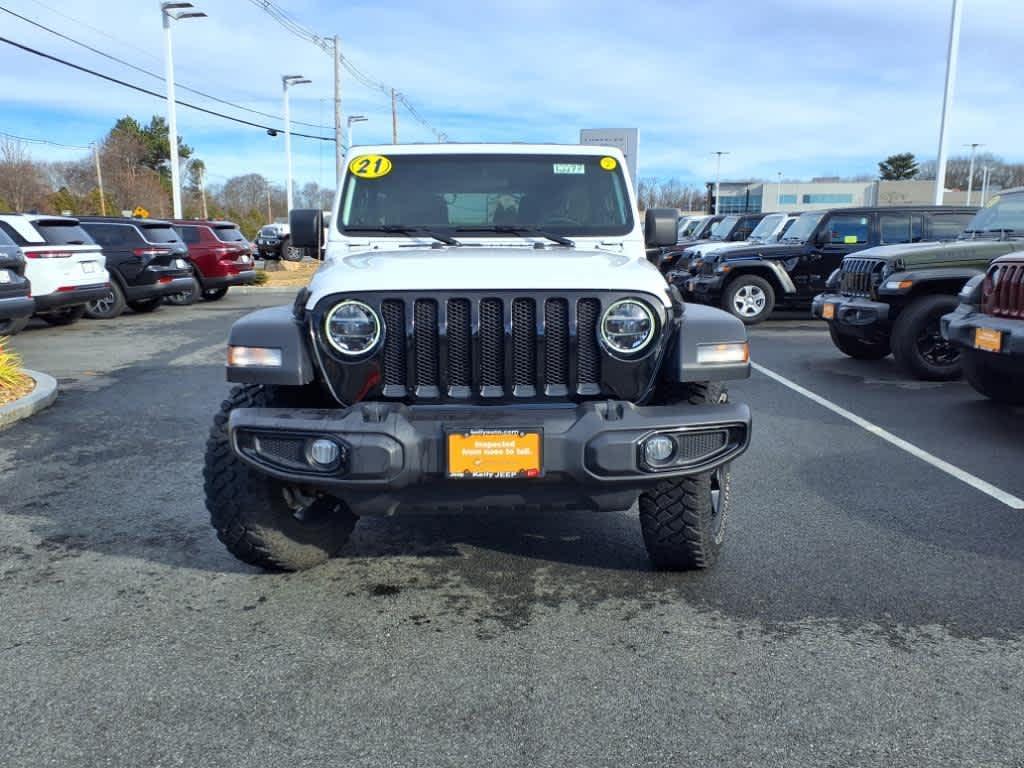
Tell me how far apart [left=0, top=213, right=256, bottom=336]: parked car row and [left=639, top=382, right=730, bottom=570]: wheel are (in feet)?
28.2

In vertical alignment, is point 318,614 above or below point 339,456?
below

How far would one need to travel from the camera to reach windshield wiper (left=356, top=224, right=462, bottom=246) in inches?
171

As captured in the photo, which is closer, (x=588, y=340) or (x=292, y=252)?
(x=588, y=340)

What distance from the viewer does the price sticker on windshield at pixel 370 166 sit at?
4742 mm

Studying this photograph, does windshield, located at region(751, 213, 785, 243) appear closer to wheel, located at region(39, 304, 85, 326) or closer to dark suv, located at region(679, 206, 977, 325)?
dark suv, located at region(679, 206, 977, 325)

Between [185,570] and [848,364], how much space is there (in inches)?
320

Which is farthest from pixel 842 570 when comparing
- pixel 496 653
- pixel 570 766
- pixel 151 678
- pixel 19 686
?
pixel 19 686

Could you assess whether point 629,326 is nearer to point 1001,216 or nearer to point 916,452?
point 916,452

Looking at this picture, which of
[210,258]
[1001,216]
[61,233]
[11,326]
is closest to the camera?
[1001,216]

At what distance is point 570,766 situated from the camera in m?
2.46

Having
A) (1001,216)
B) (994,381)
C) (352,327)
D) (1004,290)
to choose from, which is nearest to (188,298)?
(1001,216)

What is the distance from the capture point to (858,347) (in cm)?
1024

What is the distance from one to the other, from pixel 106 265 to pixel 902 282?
12045mm

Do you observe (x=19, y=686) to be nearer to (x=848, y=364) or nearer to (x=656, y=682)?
(x=656, y=682)
